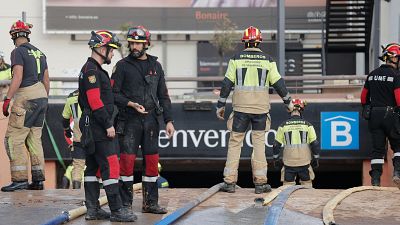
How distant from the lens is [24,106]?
37.3 ft

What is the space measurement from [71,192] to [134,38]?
121 inches

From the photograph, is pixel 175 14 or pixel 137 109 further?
pixel 175 14

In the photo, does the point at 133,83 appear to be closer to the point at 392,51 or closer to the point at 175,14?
the point at 392,51

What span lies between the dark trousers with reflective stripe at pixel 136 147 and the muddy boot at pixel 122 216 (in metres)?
0.30

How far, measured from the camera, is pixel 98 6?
40.8 metres

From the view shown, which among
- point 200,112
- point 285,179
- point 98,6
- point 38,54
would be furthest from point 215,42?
point 38,54

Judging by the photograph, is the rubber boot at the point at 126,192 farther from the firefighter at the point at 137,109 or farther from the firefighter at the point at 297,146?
the firefighter at the point at 297,146

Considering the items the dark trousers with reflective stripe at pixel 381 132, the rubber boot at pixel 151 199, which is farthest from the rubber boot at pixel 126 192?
the dark trousers with reflective stripe at pixel 381 132

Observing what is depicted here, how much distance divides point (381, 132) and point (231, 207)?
4056mm

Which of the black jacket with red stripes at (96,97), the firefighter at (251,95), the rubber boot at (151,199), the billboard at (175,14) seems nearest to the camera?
the black jacket with red stripes at (96,97)

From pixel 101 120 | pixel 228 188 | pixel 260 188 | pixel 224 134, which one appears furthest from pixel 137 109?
pixel 224 134

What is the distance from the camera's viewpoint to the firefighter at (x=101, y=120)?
347 inches

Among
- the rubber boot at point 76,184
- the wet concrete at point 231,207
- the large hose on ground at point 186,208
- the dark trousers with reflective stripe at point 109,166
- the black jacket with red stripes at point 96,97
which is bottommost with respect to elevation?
the rubber boot at point 76,184

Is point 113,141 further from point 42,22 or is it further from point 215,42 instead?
point 42,22
